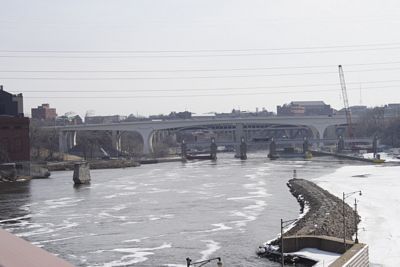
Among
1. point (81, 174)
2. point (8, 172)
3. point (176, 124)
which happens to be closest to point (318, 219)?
point (81, 174)

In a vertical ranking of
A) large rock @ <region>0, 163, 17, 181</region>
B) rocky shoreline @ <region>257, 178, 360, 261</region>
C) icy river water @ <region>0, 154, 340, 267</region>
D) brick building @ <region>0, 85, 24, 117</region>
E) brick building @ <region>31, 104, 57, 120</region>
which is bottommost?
icy river water @ <region>0, 154, 340, 267</region>

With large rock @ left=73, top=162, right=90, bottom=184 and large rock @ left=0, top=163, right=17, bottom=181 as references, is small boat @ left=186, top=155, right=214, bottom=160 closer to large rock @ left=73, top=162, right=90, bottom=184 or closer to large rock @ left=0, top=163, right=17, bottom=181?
large rock @ left=0, top=163, right=17, bottom=181

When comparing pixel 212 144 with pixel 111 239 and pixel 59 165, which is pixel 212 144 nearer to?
pixel 59 165

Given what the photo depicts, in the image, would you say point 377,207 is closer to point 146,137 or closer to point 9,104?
point 9,104

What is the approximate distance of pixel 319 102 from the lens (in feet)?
630

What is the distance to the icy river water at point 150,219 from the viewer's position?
62.1 feet

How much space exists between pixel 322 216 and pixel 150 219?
6.98 meters

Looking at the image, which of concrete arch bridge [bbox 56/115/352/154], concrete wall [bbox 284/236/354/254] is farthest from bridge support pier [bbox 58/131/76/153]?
concrete wall [bbox 284/236/354/254]

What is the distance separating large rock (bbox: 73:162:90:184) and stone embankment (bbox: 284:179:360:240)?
58.3 ft

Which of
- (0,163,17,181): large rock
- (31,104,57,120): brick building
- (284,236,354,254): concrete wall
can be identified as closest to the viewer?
(284,236,354,254): concrete wall

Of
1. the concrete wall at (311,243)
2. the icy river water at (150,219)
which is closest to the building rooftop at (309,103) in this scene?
the icy river water at (150,219)

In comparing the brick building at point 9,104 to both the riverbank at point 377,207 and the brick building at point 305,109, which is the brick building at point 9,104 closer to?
the riverbank at point 377,207

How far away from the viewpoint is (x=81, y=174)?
47719 mm

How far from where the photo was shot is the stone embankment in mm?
20656
